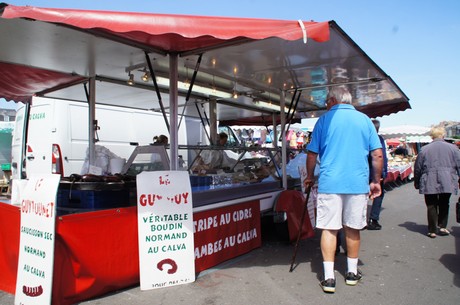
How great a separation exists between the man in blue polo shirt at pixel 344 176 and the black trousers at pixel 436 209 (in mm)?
2624

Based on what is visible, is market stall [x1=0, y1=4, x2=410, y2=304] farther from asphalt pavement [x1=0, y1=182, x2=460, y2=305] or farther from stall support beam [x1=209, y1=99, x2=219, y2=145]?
stall support beam [x1=209, y1=99, x2=219, y2=145]

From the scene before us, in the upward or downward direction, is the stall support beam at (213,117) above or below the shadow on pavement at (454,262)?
above

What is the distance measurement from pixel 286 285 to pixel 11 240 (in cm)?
263

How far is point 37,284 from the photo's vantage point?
9.20 ft

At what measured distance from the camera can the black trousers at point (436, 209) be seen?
5355mm

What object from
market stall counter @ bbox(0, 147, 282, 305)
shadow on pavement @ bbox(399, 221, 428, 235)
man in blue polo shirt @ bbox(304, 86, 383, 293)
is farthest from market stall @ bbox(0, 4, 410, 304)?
shadow on pavement @ bbox(399, 221, 428, 235)

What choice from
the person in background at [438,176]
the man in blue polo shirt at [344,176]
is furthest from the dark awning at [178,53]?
the person in background at [438,176]

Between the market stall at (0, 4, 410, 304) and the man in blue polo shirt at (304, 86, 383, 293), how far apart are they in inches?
32.1

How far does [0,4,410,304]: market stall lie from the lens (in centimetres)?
277

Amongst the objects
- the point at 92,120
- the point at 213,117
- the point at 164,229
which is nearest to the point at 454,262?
the point at 164,229

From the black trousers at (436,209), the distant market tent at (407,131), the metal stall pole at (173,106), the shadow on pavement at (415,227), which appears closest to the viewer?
the metal stall pole at (173,106)

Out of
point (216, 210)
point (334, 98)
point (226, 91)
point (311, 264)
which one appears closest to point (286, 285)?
point (311, 264)

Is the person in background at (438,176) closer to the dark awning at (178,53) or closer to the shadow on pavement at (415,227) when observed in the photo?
the shadow on pavement at (415,227)

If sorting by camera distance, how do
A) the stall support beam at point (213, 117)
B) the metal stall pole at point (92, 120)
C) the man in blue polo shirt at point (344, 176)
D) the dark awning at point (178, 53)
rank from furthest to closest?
the stall support beam at point (213, 117)
the metal stall pole at point (92, 120)
the man in blue polo shirt at point (344, 176)
the dark awning at point (178, 53)
